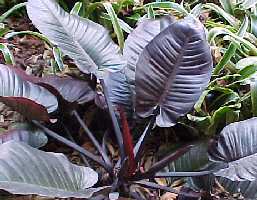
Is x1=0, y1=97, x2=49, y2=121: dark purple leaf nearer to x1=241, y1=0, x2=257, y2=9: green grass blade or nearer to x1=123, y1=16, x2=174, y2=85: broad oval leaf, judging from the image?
x1=123, y1=16, x2=174, y2=85: broad oval leaf

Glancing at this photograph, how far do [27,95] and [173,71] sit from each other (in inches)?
16.5

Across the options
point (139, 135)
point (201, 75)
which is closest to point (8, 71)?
point (139, 135)

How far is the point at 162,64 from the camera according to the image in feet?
4.17

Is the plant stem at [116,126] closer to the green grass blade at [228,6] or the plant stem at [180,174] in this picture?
the plant stem at [180,174]

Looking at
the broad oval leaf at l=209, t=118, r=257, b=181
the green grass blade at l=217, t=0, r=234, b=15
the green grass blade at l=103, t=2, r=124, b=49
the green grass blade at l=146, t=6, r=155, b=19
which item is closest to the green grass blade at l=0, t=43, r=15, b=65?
the green grass blade at l=103, t=2, r=124, b=49

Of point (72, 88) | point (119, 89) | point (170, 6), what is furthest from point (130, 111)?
point (170, 6)

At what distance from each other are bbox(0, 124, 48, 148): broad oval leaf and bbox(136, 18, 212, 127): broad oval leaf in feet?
0.92

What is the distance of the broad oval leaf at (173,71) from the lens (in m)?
1.23

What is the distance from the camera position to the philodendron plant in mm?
1131

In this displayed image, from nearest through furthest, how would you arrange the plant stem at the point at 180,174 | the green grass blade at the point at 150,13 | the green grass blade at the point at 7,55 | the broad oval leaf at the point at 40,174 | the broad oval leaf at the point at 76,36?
the broad oval leaf at the point at 40,174, the plant stem at the point at 180,174, the broad oval leaf at the point at 76,36, the green grass blade at the point at 7,55, the green grass blade at the point at 150,13

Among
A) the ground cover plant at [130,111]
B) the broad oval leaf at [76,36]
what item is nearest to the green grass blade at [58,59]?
the ground cover plant at [130,111]

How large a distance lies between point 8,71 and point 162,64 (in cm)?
44

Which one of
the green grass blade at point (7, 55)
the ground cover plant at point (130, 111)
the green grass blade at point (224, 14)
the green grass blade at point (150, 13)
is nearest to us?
the ground cover plant at point (130, 111)

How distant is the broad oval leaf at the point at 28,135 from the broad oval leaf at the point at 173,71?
0.92 feet
